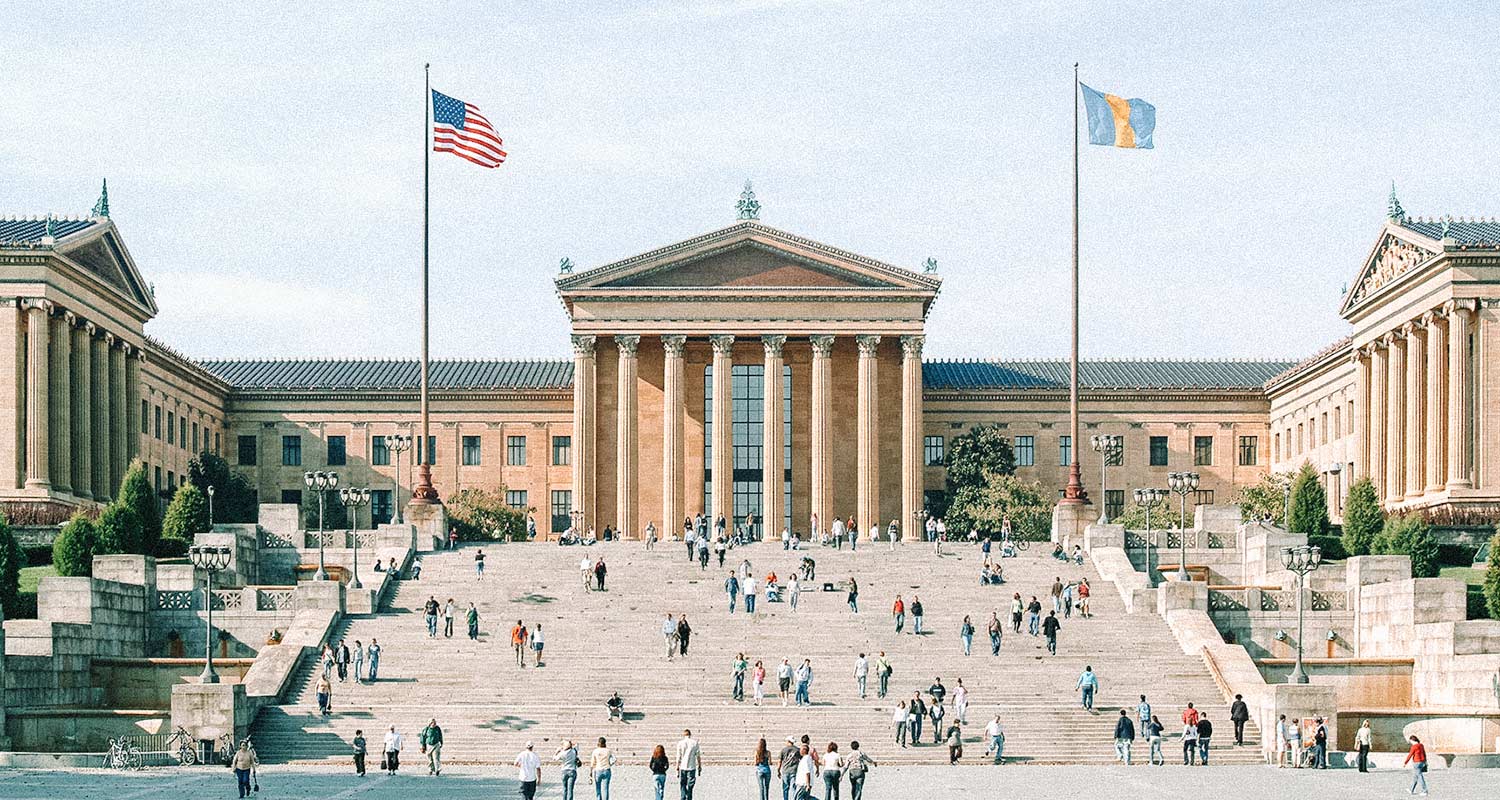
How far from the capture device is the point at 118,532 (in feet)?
241

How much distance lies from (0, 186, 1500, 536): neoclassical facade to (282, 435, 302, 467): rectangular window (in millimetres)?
105

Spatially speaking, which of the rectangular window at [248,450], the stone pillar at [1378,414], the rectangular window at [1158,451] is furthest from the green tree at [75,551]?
the rectangular window at [1158,451]

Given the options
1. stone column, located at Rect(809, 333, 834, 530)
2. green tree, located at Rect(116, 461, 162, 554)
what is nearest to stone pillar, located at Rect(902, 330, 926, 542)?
stone column, located at Rect(809, 333, 834, 530)

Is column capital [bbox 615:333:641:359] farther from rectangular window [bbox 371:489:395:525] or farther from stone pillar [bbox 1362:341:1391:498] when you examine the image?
stone pillar [bbox 1362:341:1391:498]

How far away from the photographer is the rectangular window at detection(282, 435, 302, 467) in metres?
117

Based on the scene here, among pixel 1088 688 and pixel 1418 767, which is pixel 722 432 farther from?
pixel 1418 767

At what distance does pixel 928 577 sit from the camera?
240ft

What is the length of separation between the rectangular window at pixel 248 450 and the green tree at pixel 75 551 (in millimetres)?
45435

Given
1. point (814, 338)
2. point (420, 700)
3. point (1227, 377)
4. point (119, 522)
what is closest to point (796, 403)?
point (814, 338)

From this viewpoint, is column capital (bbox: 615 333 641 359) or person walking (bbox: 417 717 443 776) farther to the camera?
column capital (bbox: 615 333 641 359)

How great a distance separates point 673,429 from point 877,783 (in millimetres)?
57316

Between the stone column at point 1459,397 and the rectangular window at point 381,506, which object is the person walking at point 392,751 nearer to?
the stone column at point 1459,397

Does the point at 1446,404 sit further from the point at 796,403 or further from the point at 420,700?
the point at 420,700

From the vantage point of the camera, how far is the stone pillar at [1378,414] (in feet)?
315
